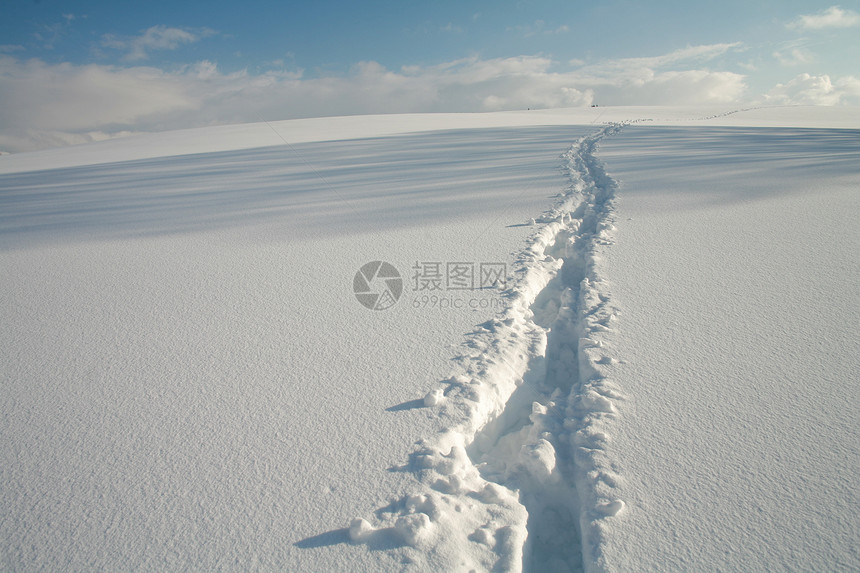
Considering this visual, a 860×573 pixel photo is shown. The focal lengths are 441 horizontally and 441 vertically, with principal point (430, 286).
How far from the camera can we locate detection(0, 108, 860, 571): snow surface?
1.08 meters

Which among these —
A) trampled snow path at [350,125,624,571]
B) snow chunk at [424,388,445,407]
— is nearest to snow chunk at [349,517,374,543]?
trampled snow path at [350,125,624,571]

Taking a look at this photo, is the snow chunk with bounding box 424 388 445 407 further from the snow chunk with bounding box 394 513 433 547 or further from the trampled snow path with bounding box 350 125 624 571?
the snow chunk with bounding box 394 513 433 547

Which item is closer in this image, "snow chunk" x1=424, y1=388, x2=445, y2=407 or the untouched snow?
the untouched snow

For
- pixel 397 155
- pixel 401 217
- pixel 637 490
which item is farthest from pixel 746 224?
pixel 397 155

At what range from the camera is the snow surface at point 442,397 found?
1080mm

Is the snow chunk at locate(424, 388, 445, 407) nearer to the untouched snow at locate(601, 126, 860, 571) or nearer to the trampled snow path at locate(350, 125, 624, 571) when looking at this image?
the trampled snow path at locate(350, 125, 624, 571)

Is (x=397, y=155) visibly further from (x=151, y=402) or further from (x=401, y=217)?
(x=151, y=402)

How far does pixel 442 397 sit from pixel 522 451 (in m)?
0.32

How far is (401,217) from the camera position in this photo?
377cm

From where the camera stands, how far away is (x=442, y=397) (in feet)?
5.07

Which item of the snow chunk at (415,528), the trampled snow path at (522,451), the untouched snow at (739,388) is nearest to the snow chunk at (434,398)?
the trampled snow path at (522,451)

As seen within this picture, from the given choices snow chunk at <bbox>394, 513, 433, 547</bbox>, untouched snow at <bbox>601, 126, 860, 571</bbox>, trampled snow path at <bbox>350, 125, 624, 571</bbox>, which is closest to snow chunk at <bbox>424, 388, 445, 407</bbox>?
trampled snow path at <bbox>350, 125, 624, 571</bbox>

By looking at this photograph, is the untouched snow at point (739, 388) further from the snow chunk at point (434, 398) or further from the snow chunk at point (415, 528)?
the snow chunk at point (434, 398)

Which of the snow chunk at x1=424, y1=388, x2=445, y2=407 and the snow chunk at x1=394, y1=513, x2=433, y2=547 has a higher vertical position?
the snow chunk at x1=424, y1=388, x2=445, y2=407
